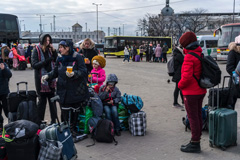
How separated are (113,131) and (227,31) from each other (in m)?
17.9

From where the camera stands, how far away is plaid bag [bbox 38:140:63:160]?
3.71 metres

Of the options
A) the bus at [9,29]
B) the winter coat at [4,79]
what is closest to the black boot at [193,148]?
the winter coat at [4,79]

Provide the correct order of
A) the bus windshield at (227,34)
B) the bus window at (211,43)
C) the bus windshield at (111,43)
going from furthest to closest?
1. the bus windshield at (111,43)
2. the bus window at (211,43)
3. the bus windshield at (227,34)

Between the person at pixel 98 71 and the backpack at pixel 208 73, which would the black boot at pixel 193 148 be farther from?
the person at pixel 98 71

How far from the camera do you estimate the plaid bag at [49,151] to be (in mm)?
3711

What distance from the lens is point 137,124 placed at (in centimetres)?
529

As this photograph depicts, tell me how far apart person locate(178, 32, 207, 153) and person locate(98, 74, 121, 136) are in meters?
1.49

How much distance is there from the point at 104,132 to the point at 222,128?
1.99 meters

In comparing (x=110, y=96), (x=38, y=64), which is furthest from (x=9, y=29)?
(x=110, y=96)

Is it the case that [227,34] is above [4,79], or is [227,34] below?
above

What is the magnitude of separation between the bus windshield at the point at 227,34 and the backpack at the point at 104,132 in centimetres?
1735

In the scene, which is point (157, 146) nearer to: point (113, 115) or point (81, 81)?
point (113, 115)

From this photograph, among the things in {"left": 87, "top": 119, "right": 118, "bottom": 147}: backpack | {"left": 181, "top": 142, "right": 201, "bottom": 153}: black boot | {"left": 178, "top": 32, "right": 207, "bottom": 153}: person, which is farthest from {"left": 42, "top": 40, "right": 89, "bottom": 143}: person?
{"left": 181, "top": 142, "right": 201, "bottom": 153}: black boot

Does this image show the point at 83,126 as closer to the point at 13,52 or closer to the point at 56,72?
the point at 56,72
